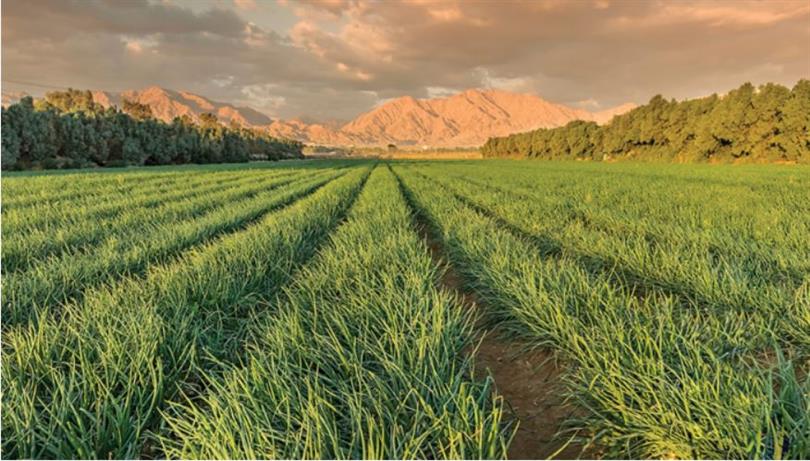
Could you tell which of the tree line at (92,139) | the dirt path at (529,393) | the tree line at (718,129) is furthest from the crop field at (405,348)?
the tree line at (718,129)

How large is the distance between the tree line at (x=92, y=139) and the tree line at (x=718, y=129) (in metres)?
72.5

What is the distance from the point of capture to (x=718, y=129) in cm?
4859

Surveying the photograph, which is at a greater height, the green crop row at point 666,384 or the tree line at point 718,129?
the tree line at point 718,129

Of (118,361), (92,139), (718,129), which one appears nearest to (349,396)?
(118,361)

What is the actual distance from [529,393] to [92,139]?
205 feet

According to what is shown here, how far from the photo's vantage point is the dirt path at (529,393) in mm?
2258

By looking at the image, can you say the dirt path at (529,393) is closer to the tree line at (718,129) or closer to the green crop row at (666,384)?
the green crop row at (666,384)

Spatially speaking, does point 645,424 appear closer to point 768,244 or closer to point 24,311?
point 24,311

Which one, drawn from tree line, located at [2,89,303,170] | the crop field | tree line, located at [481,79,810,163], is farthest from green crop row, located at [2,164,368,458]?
tree line, located at [481,79,810,163]

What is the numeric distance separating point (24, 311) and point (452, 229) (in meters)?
6.07

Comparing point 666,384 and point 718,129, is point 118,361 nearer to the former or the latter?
point 666,384

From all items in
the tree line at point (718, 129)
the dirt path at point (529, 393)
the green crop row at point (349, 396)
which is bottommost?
the dirt path at point (529, 393)

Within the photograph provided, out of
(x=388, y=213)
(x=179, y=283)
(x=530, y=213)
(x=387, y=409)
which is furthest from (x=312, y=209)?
(x=387, y=409)

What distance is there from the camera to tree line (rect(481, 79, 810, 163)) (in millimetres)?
43344
